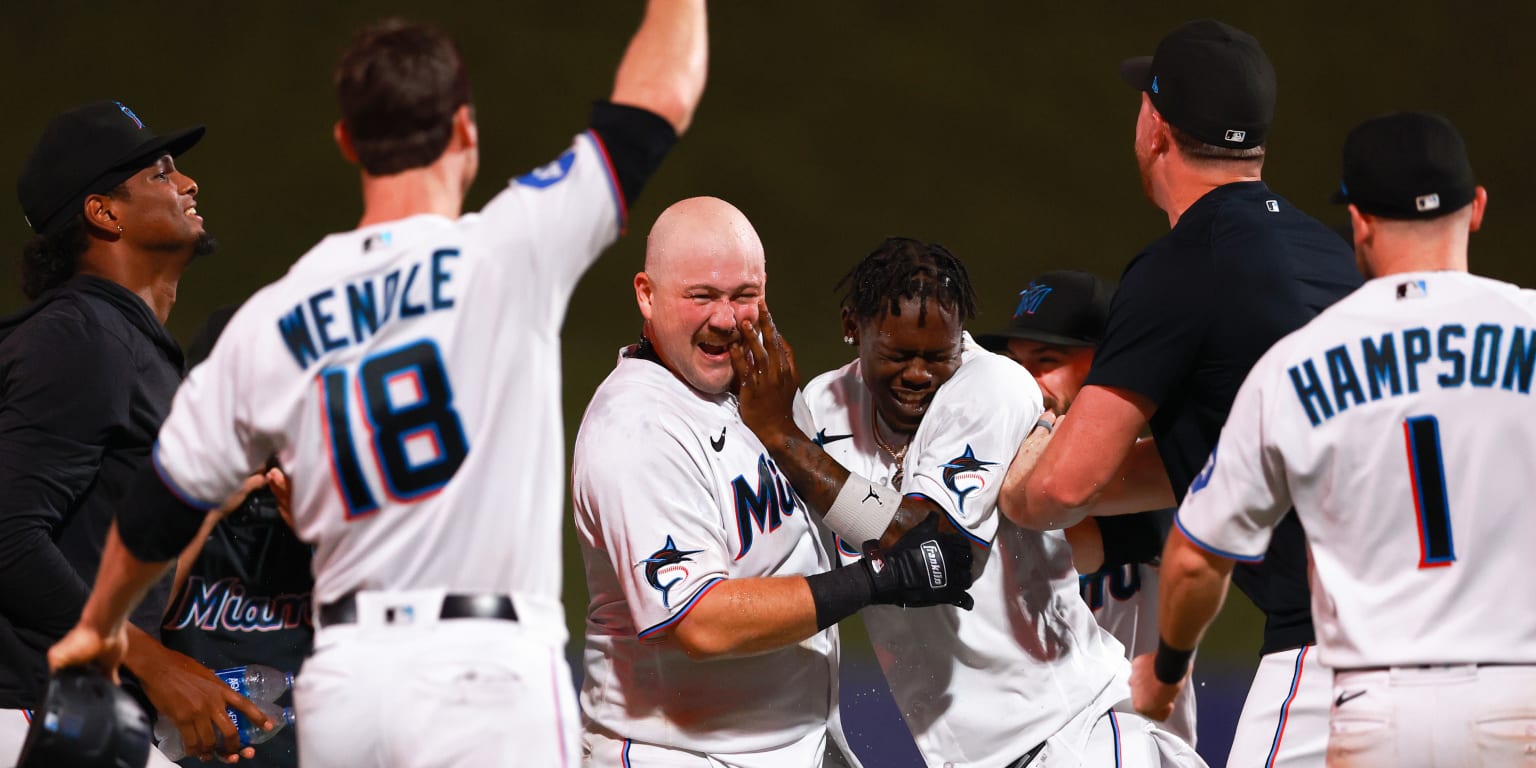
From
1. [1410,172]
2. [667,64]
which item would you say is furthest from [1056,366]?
[667,64]

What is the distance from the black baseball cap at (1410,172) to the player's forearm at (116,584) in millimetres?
2300

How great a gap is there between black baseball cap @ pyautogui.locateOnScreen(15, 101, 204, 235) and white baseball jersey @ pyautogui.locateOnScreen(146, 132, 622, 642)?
1683mm

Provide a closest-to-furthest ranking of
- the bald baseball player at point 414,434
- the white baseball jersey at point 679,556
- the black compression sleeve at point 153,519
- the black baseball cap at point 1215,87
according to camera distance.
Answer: the bald baseball player at point 414,434, the black compression sleeve at point 153,519, the white baseball jersey at point 679,556, the black baseball cap at point 1215,87

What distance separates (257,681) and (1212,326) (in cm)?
288

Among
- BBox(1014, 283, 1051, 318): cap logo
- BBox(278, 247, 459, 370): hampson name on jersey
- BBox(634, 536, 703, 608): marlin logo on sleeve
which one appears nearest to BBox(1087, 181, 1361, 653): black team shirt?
BBox(634, 536, 703, 608): marlin logo on sleeve

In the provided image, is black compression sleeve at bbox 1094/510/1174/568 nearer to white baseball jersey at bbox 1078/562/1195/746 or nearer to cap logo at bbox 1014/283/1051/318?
white baseball jersey at bbox 1078/562/1195/746

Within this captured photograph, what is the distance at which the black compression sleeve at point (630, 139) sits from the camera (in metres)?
2.55

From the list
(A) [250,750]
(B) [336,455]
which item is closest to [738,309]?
(B) [336,455]

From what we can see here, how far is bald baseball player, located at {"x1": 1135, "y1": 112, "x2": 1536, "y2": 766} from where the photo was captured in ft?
8.48

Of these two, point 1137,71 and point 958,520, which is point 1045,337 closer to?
point 1137,71

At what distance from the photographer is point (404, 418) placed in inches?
94.6

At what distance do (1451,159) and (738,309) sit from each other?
1.63 metres

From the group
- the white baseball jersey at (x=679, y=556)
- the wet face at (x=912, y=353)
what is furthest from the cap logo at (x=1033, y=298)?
the white baseball jersey at (x=679, y=556)

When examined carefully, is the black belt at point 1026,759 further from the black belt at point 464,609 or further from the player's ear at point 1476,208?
the black belt at point 464,609
